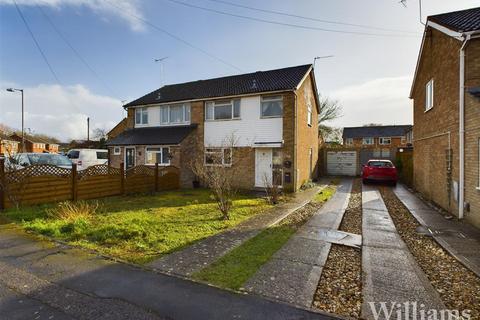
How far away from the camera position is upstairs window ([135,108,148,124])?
2023 cm

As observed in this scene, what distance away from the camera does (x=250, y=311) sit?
135 inches

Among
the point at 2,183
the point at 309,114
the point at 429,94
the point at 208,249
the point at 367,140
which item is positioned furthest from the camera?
the point at 367,140

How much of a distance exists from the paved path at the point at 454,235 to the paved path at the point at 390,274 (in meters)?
0.87

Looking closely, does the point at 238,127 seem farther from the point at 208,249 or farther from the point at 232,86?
the point at 208,249

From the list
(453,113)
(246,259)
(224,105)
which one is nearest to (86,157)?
(224,105)

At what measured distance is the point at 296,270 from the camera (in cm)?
470

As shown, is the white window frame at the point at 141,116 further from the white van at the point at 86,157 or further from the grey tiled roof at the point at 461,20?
the grey tiled roof at the point at 461,20

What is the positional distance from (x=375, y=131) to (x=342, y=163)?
3549 cm

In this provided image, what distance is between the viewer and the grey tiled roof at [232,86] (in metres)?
15.6

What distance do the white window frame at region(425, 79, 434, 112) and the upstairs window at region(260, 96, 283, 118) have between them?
264 inches

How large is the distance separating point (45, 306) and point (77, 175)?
8.99 m

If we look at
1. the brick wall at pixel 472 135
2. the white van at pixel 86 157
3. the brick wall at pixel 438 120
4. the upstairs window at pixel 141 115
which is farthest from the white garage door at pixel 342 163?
the white van at pixel 86 157

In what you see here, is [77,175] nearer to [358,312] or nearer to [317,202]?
[317,202]

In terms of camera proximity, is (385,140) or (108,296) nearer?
(108,296)
